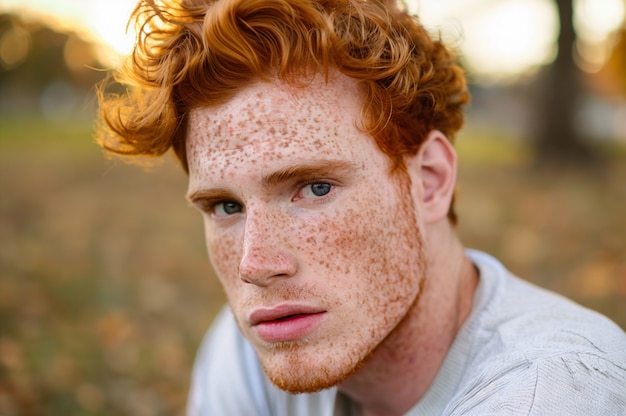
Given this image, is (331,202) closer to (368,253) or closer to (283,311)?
(368,253)

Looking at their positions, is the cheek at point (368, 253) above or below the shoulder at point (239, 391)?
above

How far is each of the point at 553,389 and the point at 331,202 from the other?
84 cm

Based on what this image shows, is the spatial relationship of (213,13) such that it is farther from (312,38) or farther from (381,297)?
(381,297)

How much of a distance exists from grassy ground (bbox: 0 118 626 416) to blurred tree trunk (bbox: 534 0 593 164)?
16.4 inches

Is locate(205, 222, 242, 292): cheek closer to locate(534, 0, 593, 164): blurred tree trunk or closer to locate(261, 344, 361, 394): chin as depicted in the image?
locate(261, 344, 361, 394): chin

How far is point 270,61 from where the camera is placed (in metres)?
2.06

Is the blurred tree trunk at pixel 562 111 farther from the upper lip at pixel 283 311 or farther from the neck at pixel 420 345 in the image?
the upper lip at pixel 283 311

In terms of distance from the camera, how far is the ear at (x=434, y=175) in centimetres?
229

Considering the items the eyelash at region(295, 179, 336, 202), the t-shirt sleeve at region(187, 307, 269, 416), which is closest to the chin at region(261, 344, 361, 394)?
the eyelash at region(295, 179, 336, 202)

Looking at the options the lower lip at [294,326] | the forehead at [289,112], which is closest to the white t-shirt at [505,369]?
the lower lip at [294,326]

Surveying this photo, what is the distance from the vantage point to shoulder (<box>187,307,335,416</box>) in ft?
8.57

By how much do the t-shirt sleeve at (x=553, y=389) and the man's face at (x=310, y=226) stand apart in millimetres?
420

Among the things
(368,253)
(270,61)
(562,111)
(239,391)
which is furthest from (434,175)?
(562,111)

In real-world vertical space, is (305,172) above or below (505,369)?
above
